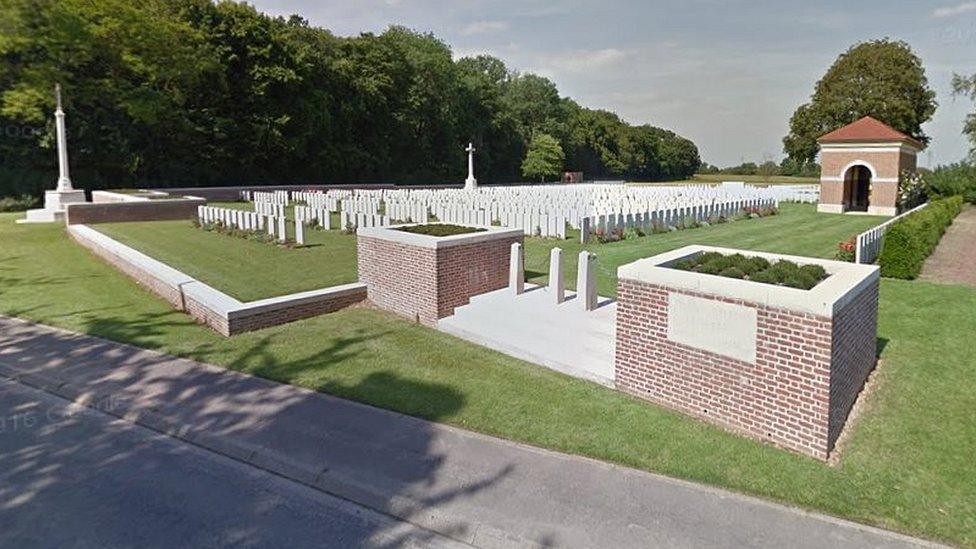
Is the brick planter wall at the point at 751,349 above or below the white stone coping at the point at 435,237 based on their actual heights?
below

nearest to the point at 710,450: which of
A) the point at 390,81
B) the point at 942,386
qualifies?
the point at 942,386

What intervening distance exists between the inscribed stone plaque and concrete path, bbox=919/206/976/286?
914cm

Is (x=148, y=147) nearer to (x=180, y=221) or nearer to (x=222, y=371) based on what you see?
(x=180, y=221)

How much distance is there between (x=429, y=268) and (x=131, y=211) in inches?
642

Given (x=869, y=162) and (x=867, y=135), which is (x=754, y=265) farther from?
(x=867, y=135)

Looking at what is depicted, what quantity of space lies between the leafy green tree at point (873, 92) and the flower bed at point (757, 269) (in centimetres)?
4671

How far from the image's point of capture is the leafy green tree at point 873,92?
43.9 m

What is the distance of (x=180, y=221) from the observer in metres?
21.0

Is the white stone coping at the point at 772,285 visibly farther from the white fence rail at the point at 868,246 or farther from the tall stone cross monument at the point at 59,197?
the tall stone cross monument at the point at 59,197

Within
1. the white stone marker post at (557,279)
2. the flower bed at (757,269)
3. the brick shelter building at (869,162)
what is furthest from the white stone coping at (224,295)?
the brick shelter building at (869,162)

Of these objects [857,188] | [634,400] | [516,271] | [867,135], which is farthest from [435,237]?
[857,188]

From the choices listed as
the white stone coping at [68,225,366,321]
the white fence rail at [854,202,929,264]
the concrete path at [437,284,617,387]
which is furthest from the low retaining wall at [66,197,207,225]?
the white fence rail at [854,202,929,264]

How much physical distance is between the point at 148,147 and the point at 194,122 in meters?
3.10

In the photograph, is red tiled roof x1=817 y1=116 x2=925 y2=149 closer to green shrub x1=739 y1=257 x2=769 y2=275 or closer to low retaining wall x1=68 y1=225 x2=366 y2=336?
green shrub x1=739 y1=257 x2=769 y2=275
